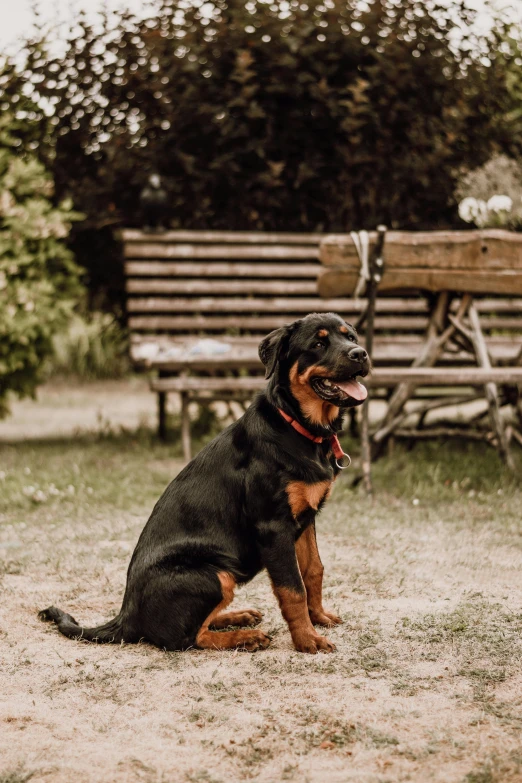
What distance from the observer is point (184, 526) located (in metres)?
3.53

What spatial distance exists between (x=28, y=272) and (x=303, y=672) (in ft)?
16.9

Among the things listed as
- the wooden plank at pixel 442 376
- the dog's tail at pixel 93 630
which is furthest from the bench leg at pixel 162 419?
the dog's tail at pixel 93 630

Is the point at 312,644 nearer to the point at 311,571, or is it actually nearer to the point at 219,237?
the point at 311,571

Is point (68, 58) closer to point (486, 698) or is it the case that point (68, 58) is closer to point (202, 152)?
point (202, 152)

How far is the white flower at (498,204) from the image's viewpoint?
29.7 feet

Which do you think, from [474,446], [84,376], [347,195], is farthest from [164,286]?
[84,376]

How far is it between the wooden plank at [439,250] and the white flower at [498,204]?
3.00 m

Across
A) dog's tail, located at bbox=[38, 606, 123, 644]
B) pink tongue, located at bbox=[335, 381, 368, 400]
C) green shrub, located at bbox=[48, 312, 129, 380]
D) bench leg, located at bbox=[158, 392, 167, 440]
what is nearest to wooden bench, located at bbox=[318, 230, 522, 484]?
pink tongue, located at bbox=[335, 381, 368, 400]

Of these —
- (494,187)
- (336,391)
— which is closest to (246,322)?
(494,187)

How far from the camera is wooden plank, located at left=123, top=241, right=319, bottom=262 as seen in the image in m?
7.96

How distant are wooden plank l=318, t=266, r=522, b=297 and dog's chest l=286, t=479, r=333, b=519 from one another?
285 cm

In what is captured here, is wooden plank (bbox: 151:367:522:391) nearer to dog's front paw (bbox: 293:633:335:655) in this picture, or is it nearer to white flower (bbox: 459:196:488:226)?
dog's front paw (bbox: 293:633:335:655)

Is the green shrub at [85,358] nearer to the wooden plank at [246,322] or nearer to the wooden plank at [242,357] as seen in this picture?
the wooden plank at [246,322]

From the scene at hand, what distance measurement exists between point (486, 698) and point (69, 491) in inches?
148
